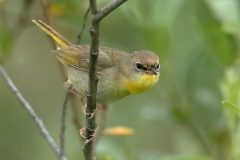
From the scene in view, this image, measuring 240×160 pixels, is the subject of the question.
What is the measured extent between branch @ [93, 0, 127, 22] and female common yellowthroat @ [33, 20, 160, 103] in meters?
1.30

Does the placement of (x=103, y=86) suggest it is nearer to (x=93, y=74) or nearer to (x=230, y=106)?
(x=93, y=74)

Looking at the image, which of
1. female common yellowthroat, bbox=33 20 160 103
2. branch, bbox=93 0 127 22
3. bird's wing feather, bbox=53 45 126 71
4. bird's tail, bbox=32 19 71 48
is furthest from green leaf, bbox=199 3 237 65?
branch, bbox=93 0 127 22

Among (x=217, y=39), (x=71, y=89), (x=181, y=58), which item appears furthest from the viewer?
(x=181, y=58)

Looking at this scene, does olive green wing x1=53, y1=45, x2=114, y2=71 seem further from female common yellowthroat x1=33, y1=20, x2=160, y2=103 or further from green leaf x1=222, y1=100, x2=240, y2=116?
green leaf x1=222, y1=100, x2=240, y2=116

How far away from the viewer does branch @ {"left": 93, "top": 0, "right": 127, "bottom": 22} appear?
10.0 ft

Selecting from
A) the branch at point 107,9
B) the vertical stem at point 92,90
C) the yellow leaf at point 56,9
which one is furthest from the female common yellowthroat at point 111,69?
the branch at point 107,9

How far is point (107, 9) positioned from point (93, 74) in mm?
556

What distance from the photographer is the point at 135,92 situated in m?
4.65

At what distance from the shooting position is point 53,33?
187 inches

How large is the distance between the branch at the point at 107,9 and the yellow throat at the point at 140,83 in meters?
1.45

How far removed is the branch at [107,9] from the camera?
3.05 meters

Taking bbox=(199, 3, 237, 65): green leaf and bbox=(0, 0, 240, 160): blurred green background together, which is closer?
bbox=(0, 0, 240, 160): blurred green background

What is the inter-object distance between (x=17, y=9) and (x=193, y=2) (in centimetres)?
118

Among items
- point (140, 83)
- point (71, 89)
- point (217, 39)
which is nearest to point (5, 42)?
point (71, 89)
